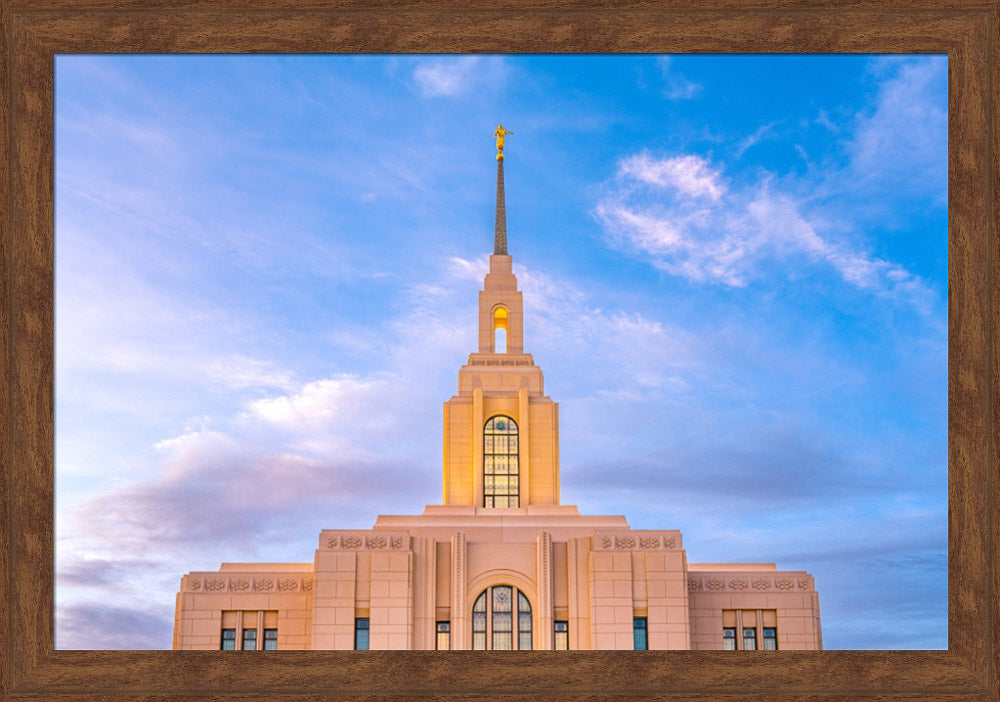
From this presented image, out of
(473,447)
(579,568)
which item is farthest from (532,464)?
(579,568)

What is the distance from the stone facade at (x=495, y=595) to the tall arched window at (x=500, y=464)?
18.4ft

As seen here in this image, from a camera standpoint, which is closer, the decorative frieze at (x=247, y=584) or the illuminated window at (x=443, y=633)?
the illuminated window at (x=443, y=633)

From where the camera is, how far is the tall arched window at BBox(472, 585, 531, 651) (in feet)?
112

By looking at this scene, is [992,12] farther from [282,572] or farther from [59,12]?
[282,572]

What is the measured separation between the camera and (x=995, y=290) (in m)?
6.85

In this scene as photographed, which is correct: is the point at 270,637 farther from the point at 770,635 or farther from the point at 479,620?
the point at 770,635

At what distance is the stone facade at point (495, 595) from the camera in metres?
33.8

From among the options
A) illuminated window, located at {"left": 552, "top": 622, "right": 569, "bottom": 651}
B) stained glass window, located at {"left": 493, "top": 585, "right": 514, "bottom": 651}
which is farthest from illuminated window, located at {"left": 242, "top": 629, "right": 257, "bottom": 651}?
illuminated window, located at {"left": 552, "top": 622, "right": 569, "bottom": 651}

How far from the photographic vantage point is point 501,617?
34.5m

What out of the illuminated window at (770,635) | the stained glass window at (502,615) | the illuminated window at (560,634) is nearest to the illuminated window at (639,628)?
the illuminated window at (560,634)

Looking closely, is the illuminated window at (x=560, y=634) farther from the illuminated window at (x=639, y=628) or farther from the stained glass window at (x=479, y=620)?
the stained glass window at (x=479, y=620)

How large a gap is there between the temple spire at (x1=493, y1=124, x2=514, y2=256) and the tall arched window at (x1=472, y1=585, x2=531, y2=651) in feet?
57.1

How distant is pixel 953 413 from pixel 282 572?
31.1 metres

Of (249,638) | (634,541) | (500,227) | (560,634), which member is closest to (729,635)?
(634,541)
